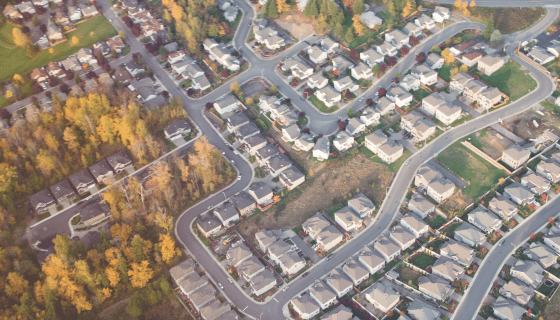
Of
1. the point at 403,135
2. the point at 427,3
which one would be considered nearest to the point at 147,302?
the point at 403,135

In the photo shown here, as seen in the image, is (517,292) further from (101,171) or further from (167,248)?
(101,171)

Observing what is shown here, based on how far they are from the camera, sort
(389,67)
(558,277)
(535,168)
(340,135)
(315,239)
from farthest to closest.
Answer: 1. (389,67)
2. (340,135)
3. (535,168)
4. (315,239)
5. (558,277)

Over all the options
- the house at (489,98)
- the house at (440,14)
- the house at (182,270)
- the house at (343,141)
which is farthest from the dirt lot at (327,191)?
the house at (440,14)

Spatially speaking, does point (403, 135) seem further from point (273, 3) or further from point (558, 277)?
point (273, 3)

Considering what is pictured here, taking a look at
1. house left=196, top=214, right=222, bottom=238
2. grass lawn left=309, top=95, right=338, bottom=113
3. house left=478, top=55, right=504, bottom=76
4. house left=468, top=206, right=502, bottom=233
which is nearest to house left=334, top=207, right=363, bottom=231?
house left=468, top=206, right=502, bottom=233

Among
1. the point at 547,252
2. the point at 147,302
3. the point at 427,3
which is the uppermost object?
the point at 427,3

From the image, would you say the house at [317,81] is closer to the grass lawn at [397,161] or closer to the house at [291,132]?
the house at [291,132]
